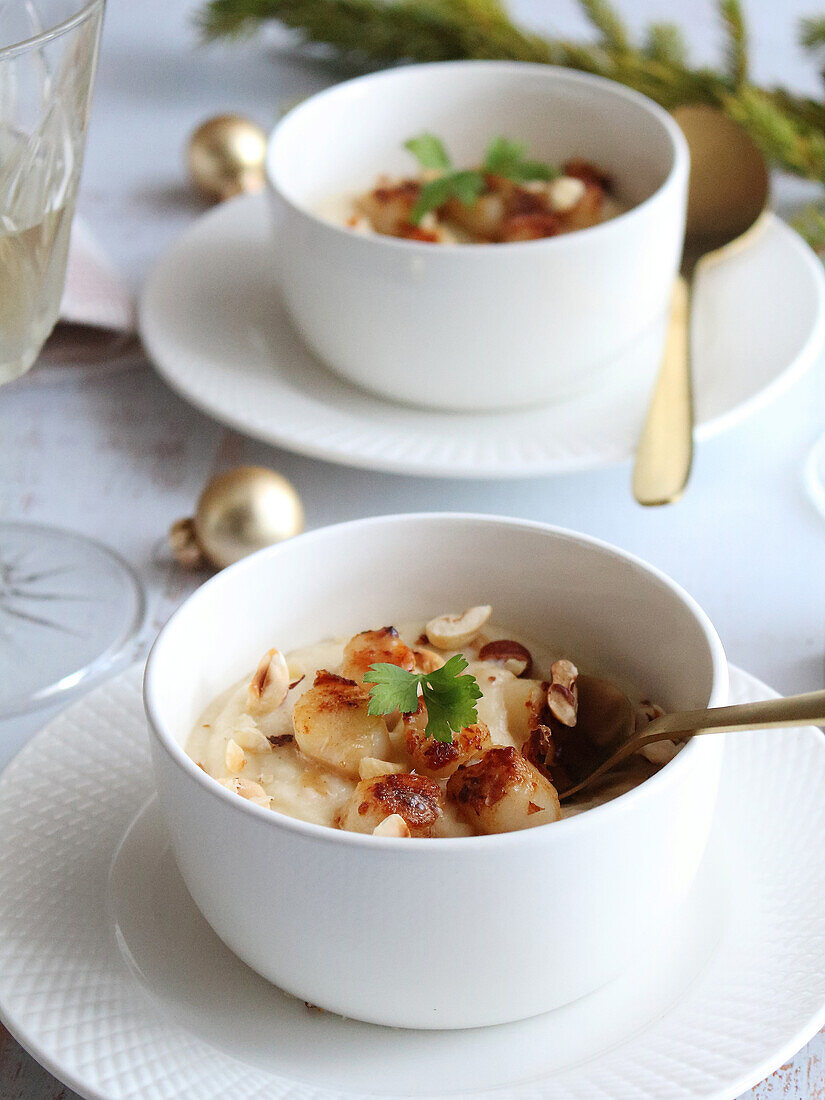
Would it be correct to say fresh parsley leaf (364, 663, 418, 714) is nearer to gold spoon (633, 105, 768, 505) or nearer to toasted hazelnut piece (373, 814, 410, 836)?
toasted hazelnut piece (373, 814, 410, 836)

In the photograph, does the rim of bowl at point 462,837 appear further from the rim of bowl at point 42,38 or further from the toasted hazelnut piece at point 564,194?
the toasted hazelnut piece at point 564,194

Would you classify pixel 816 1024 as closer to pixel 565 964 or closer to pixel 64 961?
pixel 565 964

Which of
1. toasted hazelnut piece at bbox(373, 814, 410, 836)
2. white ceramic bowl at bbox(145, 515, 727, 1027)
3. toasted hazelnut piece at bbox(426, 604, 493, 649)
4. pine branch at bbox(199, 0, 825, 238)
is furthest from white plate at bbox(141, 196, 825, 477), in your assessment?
toasted hazelnut piece at bbox(373, 814, 410, 836)

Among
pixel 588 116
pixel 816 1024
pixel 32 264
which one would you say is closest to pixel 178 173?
pixel 588 116

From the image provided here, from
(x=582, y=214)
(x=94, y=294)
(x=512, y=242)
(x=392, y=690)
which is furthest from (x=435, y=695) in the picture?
(x=94, y=294)

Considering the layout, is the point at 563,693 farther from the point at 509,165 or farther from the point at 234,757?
the point at 509,165

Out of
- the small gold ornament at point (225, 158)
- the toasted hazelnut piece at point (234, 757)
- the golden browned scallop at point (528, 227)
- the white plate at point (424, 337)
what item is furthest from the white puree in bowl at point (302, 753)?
the small gold ornament at point (225, 158)
